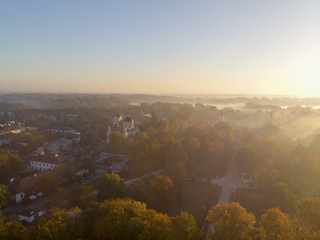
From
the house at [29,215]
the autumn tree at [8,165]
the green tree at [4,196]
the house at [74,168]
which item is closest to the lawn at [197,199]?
the house at [29,215]

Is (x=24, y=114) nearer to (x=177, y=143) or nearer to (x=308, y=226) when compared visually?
(x=177, y=143)

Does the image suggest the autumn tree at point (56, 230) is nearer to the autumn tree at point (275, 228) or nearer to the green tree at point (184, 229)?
the green tree at point (184, 229)

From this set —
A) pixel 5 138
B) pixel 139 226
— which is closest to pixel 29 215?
pixel 139 226

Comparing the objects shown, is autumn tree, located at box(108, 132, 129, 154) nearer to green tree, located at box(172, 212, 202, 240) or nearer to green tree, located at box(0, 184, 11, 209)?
green tree, located at box(0, 184, 11, 209)

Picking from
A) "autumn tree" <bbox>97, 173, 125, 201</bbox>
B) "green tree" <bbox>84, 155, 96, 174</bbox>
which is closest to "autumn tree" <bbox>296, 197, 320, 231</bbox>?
"autumn tree" <bbox>97, 173, 125, 201</bbox>

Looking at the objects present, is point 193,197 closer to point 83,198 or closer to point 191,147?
point 191,147
